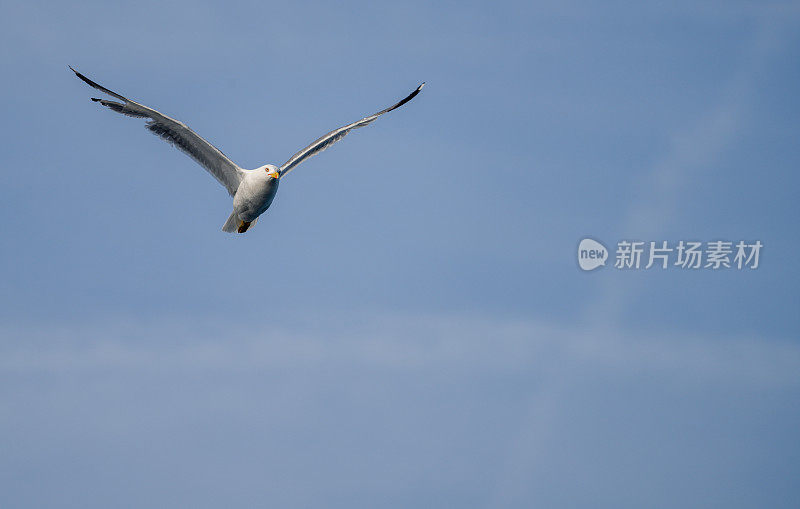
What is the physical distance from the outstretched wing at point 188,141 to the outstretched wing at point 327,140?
4.94 ft

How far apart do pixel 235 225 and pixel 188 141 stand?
2865mm

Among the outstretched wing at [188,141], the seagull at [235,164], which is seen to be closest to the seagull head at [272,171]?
the seagull at [235,164]

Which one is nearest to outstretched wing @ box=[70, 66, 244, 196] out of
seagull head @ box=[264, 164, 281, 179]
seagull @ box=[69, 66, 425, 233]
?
seagull @ box=[69, 66, 425, 233]

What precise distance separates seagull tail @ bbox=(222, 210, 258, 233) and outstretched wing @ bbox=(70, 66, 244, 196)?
81 centimetres

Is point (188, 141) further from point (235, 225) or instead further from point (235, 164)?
point (235, 225)

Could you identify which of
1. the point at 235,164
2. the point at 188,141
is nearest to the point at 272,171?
the point at 235,164


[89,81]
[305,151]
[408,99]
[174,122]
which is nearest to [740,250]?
[408,99]

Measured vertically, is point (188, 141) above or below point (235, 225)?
above

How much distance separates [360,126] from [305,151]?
1906 mm

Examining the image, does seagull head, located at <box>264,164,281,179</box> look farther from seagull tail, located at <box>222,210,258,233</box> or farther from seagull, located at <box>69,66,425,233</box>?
seagull tail, located at <box>222,210,258,233</box>

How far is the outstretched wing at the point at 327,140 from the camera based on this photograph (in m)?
26.6

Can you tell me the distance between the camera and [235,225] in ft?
90.5

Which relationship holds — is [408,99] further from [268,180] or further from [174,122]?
[174,122]

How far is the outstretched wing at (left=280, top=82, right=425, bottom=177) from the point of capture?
87.2 feet
